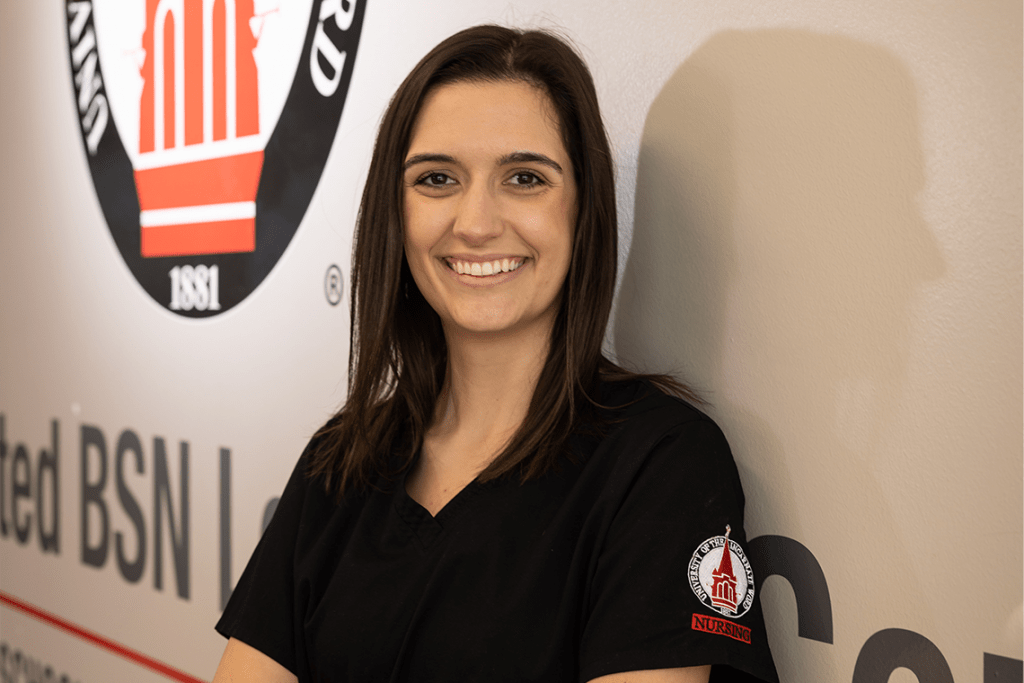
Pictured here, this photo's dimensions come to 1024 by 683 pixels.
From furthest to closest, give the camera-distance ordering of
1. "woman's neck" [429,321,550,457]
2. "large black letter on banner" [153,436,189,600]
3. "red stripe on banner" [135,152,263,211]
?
"large black letter on banner" [153,436,189,600]
"red stripe on banner" [135,152,263,211]
"woman's neck" [429,321,550,457]

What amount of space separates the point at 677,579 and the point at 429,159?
483 millimetres

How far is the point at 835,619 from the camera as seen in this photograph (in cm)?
86

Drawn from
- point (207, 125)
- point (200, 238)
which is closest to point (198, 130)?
point (207, 125)

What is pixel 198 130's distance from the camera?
1.63 m

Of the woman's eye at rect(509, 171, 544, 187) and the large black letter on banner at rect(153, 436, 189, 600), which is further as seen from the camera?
the large black letter on banner at rect(153, 436, 189, 600)

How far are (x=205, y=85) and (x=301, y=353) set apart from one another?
55cm

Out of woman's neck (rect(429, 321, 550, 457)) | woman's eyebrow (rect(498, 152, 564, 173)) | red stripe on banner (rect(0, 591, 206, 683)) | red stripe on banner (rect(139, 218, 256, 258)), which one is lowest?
red stripe on banner (rect(0, 591, 206, 683))

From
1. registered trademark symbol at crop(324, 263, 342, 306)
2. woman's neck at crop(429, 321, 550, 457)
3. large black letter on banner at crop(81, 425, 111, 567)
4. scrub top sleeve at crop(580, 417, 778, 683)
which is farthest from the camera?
large black letter on banner at crop(81, 425, 111, 567)

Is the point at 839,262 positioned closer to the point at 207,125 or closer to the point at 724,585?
the point at 724,585

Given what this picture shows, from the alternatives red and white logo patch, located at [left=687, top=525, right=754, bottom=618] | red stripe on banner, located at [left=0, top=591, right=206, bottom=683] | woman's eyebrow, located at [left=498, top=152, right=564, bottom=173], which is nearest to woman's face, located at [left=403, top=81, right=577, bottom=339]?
woman's eyebrow, located at [left=498, top=152, right=564, bottom=173]

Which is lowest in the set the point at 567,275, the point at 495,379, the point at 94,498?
the point at 94,498

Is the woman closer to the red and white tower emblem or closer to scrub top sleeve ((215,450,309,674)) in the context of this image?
scrub top sleeve ((215,450,309,674))

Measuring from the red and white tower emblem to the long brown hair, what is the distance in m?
0.63

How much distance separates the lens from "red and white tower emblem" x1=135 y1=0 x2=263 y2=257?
1547mm
